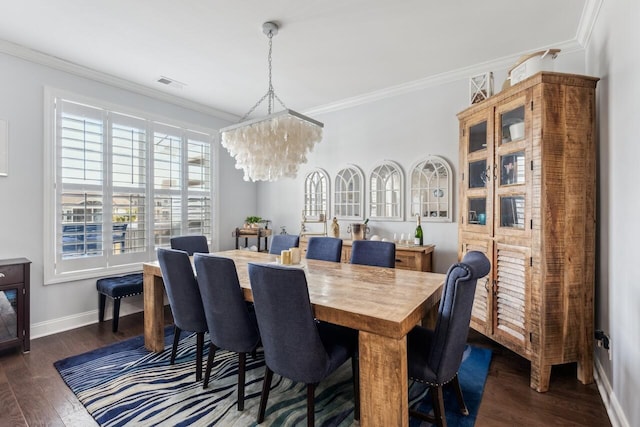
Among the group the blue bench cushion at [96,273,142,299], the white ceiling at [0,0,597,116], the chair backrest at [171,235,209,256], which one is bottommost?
the blue bench cushion at [96,273,142,299]

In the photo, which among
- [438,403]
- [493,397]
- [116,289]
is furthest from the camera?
[116,289]

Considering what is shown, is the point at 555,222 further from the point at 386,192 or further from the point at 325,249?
the point at 386,192

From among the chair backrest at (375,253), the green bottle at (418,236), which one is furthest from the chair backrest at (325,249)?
the green bottle at (418,236)

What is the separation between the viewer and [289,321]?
162cm

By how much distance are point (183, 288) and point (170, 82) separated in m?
2.73

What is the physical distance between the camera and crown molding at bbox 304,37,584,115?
9.68ft

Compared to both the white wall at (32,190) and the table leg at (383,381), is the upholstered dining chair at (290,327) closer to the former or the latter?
the table leg at (383,381)

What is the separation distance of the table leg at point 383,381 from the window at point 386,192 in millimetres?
2634

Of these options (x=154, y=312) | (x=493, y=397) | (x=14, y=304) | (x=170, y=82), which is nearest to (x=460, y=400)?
(x=493, y=397)

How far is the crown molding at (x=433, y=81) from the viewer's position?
2950 millimetres

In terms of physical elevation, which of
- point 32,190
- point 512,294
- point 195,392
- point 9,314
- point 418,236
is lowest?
point 195,392

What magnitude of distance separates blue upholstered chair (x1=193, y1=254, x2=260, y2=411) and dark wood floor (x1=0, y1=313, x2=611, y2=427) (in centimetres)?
93

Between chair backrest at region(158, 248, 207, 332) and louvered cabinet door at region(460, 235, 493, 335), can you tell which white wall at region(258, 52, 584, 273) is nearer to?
louvered cabinet door at region(460, 235, 493, 335)

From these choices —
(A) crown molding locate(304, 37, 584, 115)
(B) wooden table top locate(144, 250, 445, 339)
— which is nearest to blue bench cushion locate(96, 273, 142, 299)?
(B) wooden table top locate(144, 250, 445, 339)
